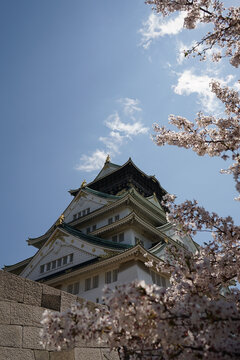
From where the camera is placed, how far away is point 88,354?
561 centimetres

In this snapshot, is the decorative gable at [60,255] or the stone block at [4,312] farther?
the decorative gable at [60,255]

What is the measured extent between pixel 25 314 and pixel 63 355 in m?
1.05

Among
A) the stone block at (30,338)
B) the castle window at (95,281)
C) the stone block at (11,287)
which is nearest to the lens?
the stone block at (30,338)

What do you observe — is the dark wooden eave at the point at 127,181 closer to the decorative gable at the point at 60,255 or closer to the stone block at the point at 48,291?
the decorative gable at the point at 60,255

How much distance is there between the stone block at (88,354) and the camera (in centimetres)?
544

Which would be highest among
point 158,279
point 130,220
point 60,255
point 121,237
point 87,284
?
point 130,220

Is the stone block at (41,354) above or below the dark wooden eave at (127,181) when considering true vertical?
below

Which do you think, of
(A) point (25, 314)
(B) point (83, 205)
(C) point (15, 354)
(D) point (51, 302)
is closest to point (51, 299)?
(D) point (51, 302)

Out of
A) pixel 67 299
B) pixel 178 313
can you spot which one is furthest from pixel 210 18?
pixel 67 299

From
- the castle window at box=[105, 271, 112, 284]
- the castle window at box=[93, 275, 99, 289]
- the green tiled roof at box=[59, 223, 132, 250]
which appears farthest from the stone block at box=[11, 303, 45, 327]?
the castle window at box=[93, 275, 99, 289]

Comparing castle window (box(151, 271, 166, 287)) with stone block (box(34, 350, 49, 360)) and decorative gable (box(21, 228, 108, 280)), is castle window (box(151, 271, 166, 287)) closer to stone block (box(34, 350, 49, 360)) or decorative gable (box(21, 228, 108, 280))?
decorative gable (box(21, 228, 108, 280))

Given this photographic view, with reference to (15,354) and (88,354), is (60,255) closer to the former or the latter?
(88,354)

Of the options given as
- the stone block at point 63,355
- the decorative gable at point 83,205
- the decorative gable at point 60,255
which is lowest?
the stone block at point 63,355

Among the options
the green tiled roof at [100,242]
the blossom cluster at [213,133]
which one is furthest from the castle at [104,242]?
the blossom cluster at [213,133]
